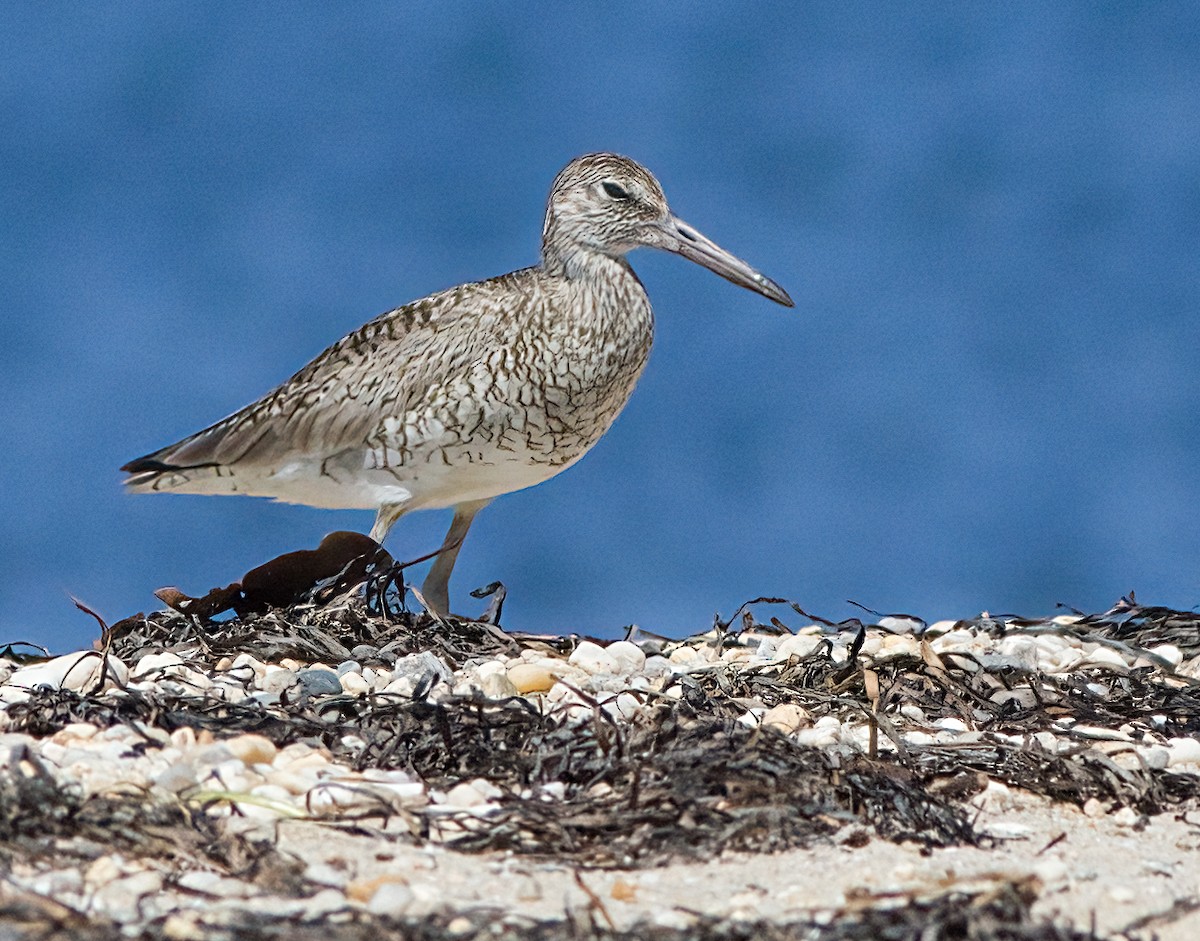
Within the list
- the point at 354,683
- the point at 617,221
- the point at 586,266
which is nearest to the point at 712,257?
the point at 617,221

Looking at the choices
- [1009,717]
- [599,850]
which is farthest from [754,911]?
[1009,717]

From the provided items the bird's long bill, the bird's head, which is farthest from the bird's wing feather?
the bird's long bill

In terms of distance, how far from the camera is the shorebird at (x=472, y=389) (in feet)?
26.2

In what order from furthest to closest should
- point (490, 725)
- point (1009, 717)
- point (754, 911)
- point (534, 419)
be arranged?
point (534, 419), point (1009, 717), point (490, 725), point (754, 911)

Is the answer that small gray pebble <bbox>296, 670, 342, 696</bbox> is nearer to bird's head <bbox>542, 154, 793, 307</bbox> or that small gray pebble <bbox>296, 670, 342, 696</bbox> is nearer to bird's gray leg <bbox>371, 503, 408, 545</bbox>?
bird's gray leg <bbox>371, 503, 408, 545</bbox>

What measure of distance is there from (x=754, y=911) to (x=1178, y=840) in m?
1.66

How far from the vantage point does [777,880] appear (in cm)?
363

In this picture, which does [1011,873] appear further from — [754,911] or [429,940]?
[429,940]

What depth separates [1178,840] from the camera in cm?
436

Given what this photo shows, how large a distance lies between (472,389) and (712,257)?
191cm

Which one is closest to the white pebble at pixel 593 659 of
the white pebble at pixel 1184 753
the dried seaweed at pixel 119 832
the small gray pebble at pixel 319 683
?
the small gray pebble at pixel 319 683

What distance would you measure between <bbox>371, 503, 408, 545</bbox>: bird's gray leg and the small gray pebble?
2.50 m

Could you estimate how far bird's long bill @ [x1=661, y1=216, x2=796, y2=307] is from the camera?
8.92m

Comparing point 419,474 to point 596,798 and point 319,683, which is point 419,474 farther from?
point 596,798
